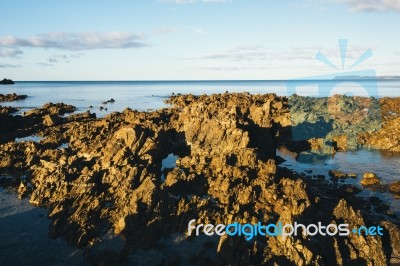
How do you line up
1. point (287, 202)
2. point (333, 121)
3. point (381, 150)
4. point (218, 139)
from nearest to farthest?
point (287, 202)
point (218, 139)
point (381, 150)
point (333, 121)

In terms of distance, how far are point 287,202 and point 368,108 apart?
205ft

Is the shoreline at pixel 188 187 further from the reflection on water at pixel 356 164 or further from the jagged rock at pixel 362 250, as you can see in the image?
the reflection on water at pixel 356 164

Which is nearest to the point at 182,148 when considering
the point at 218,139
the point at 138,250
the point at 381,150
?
the point at 218,139

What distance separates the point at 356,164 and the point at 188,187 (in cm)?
2502

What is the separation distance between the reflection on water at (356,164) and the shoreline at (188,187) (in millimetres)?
1925

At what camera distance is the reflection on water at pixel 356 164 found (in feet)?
134

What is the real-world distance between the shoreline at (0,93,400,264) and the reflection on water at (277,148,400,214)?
192 centimetres

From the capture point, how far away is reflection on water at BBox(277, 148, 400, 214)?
134 ft

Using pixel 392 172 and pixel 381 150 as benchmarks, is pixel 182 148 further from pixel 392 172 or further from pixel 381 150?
pixel 381 150

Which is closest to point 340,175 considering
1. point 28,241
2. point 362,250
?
point 362,250

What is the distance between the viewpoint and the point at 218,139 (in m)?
42.6

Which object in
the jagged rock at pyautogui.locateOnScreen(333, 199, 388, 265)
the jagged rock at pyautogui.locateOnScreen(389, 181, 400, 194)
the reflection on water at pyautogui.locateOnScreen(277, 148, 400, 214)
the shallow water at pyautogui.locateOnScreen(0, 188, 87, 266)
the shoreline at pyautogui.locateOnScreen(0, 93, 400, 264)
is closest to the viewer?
the jagged rock at pyautogui.locateOnScreen(333, 199, 388, 265)

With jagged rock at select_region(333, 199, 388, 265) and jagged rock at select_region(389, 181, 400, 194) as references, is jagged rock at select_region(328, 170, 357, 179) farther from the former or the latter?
jagged rock at select_region(333, 199, 388, 265)

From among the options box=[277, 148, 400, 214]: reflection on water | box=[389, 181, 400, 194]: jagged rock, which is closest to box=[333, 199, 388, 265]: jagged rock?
box=[277, 148, 400, 214]: reflection on water
